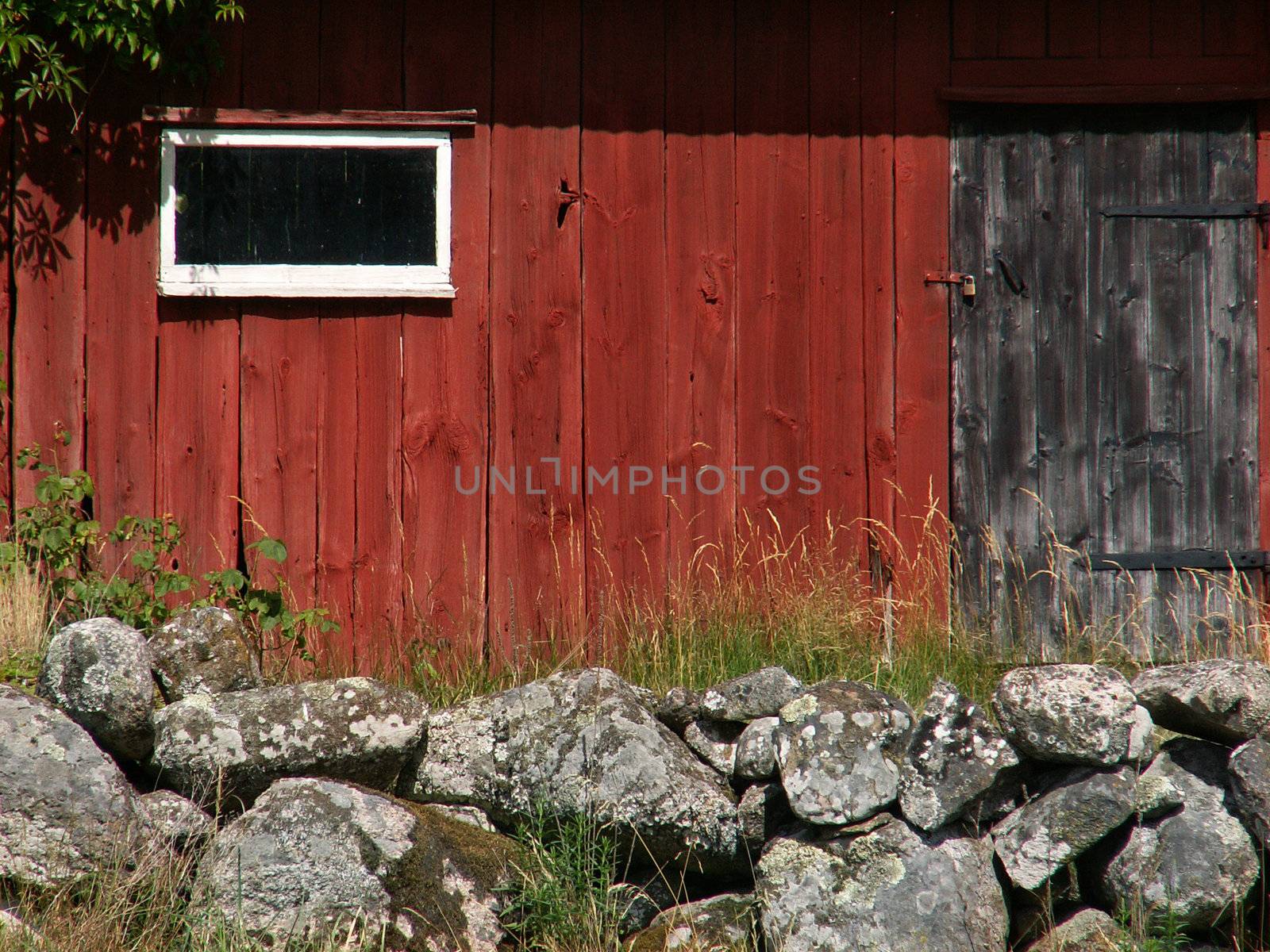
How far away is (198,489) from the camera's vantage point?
15.6 ft

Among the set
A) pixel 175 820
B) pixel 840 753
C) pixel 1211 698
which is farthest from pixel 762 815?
pixel 175 820

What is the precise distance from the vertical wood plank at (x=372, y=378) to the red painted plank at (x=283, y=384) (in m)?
0.07

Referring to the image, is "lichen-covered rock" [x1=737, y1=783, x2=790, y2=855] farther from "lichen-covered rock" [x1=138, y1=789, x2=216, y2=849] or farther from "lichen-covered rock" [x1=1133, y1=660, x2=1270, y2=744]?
"lichen-covered rock" [x1=138, y1=789, x2=216, y2=849]

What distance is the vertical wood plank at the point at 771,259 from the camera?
493 cm

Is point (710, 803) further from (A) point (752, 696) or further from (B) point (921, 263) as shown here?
(B) point (921, 263)

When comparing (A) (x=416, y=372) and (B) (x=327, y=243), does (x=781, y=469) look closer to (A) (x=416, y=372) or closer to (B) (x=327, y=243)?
(A) (x=416, y=372)

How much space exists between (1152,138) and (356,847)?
444 cm

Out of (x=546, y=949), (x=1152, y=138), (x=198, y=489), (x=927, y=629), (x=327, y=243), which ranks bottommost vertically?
(x=546, y=949)

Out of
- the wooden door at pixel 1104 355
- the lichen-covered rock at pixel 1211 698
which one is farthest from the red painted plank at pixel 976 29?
the lichen-covered rock at pixel 1211 698

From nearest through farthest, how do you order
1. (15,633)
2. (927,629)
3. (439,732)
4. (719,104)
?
(439,732)
(15,633)
(927,629)
(719,104)

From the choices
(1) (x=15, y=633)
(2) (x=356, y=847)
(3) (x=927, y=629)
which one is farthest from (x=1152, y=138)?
(1) (x=15, y=633)

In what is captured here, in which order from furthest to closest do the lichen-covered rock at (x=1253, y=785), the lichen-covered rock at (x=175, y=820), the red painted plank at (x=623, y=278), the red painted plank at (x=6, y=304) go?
1. the red painted plank at (x=623, y=278)
2. the red painted plank at (x=6, y=304)
3. the lichen-covered rock at (x=175, y=820)
4. the lichen-covered rock at (x=1253, y=785)

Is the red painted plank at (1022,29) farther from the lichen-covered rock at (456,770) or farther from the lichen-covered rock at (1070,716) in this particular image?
the lichen-covered rock at (456,770)

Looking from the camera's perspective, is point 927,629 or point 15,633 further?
point 927,629
